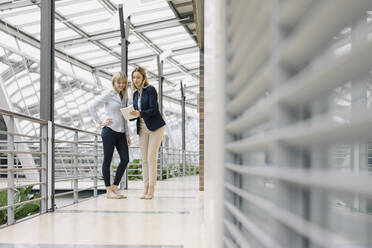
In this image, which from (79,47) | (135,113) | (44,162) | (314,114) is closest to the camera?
(314,114)

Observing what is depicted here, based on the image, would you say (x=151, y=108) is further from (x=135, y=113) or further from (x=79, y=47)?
(x=79, y=47)

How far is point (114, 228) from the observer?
6.30 feet

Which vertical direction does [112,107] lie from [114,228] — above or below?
above

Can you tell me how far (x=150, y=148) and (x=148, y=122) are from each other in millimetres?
207

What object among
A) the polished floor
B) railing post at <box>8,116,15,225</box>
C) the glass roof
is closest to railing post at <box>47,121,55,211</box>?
the polished floor

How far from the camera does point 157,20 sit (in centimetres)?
764

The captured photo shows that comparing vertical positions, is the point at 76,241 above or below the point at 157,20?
below

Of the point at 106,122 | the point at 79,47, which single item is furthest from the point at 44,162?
the point at 79,47

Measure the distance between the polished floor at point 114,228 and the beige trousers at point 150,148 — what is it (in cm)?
38

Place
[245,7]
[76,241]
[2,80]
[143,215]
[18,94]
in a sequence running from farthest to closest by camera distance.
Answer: [18,94] → [2,80] → [143,215] → [76,241] → [245,7]

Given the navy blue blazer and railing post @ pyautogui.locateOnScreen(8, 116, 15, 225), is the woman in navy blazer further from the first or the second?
railing post @ pyautogui.locateOnScreen(8, 116, 15, 225)

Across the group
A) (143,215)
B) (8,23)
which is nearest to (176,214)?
(143,215)

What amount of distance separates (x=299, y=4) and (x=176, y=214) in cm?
227

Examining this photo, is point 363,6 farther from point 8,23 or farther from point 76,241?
point 8,23
